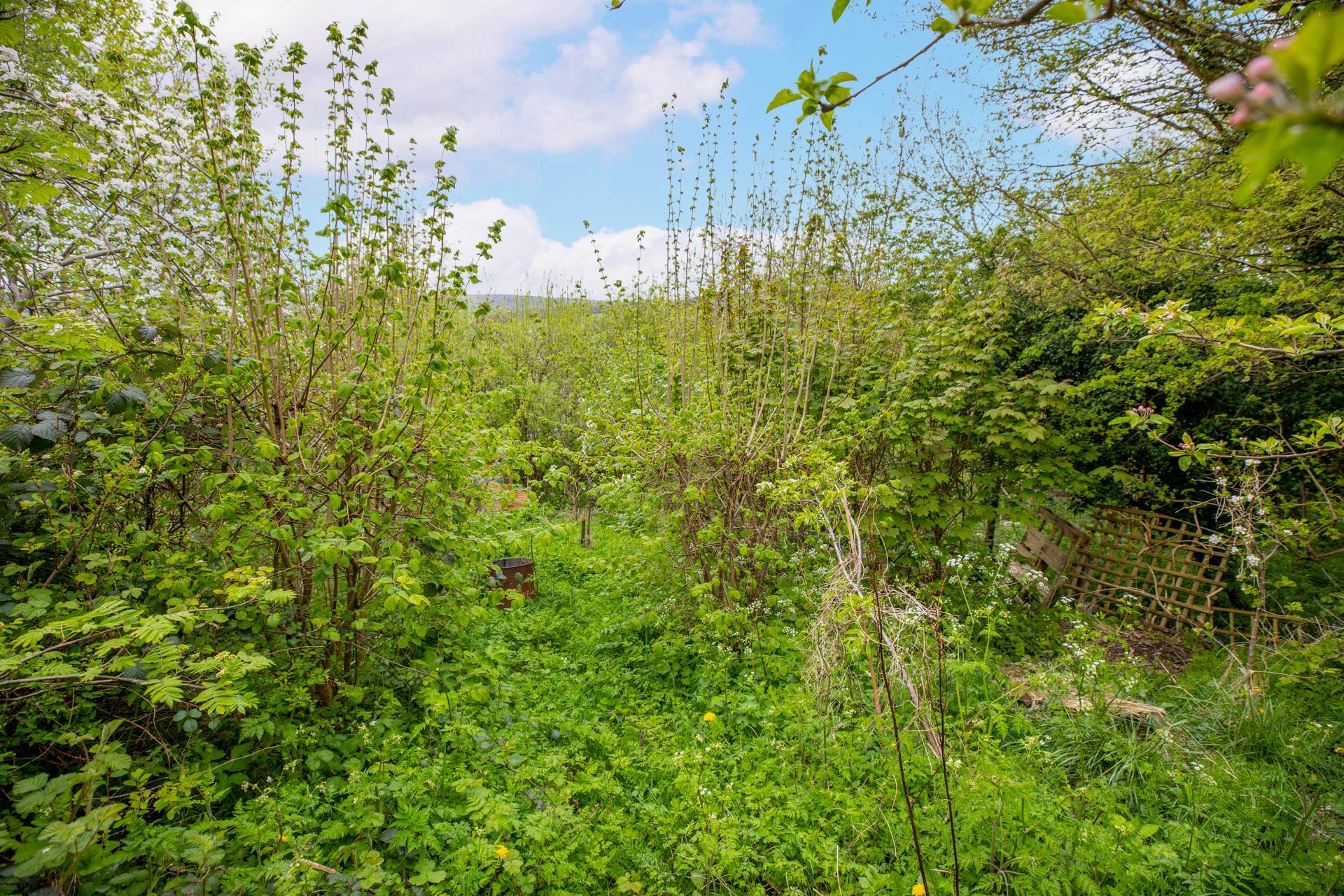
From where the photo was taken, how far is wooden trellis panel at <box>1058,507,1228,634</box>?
459cm

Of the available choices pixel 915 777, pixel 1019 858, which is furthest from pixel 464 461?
Answer: pixel 1019 858

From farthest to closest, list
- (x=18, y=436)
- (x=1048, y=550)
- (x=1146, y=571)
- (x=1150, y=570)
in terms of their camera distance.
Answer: (x=1048, y=550) < (x=1146, y=571) < (x=1150, y=570) < (x=18, y=436)

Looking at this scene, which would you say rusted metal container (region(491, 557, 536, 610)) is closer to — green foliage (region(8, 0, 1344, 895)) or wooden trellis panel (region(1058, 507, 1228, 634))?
green foliage (region(8, 0, 1344, 895))

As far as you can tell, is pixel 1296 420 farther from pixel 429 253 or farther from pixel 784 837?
pixel 429 253

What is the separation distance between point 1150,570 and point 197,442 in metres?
6.93

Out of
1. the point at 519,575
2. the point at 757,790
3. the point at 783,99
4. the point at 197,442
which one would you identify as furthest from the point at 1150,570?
the point at 197,442

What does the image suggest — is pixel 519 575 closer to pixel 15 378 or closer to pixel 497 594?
pixel 497 594

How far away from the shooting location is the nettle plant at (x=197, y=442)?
2.02m

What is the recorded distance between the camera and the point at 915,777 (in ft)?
7.89

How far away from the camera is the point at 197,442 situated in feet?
8.94

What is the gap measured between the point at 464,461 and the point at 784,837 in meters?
2.24

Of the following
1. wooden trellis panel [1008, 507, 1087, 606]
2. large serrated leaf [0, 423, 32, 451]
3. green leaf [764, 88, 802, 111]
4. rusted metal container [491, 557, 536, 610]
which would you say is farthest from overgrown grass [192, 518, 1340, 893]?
green leaf [764, 88, 802, 111]

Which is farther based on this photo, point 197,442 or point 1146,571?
point 1146,571

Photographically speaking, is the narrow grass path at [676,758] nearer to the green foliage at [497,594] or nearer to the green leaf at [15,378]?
the green foliage at [497,594]
